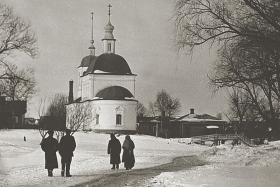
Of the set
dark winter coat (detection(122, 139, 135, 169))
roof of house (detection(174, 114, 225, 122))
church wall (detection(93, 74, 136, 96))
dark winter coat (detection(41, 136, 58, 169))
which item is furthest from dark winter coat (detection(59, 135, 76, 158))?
roof of house (detection(174, 114, 225, 122))

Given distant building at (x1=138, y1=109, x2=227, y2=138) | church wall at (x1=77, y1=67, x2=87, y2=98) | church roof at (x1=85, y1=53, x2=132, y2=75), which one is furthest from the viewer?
church wall at (x1=77, y1=67, x2=87, y2=98)

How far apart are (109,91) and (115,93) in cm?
120

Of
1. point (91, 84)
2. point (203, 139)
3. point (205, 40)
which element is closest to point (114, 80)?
point (91, 84)

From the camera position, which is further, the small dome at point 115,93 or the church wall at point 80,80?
the church wall at point 80,80

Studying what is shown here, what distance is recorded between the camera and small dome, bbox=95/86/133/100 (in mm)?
87500

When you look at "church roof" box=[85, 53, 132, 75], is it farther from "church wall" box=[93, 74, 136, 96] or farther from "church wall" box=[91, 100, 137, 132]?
"church wall" box=[91, 100, 137, 132]

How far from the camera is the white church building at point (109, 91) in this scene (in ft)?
284

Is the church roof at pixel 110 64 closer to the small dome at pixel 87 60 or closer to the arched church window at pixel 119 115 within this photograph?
the arched church window at pixel 119 115

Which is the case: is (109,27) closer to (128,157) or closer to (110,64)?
(110,64)

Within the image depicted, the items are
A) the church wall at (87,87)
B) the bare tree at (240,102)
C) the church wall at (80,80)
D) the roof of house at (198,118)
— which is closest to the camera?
the bare tree at (240,102)

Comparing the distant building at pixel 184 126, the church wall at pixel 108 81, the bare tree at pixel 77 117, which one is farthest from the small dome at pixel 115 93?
the distant building at pixel 184 126

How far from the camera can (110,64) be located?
3625 inches

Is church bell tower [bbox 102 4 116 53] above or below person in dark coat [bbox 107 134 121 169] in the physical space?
above

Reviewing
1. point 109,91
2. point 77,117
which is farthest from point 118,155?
point 109,91
